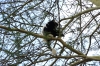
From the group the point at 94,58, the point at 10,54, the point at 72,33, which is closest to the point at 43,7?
the point at 72,33

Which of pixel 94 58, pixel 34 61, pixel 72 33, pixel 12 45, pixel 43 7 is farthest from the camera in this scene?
pixel 72 33

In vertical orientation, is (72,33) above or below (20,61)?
above

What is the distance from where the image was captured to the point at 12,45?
3.42 meters

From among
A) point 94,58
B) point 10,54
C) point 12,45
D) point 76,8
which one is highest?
point 76,8

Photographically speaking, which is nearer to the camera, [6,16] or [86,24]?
[6,16]

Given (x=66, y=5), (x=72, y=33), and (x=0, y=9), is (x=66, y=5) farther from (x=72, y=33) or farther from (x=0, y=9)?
(x=0, y=9)

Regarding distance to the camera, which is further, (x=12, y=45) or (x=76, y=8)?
(x=76, y=8)

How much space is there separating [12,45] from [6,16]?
0.41 metres

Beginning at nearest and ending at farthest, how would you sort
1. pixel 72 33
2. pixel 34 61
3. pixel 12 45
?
pixel 34 61 → pixel 12 45 → pixel 72 33

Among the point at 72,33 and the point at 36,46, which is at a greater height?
the point at 72,33

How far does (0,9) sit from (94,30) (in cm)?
146

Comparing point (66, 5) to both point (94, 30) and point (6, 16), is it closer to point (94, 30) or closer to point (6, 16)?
point (94, 30)

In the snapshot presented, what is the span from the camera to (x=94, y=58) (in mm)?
2895


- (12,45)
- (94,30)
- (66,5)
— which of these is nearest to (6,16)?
(12,45)
